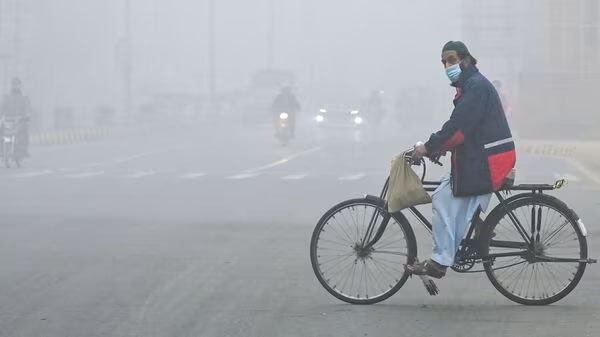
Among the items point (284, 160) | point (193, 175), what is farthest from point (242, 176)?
point (284, 160)

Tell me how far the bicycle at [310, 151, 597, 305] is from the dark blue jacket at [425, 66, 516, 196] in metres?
Answer: 0.17

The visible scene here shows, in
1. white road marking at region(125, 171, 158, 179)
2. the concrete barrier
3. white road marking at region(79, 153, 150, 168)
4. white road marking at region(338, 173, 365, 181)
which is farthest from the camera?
white road marking at region(79, 153, 150, 168)

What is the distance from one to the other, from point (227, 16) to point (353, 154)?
301 feet

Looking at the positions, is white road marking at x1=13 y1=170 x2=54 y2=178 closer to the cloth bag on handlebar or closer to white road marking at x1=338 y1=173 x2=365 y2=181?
white road marking at x1=338 y1=173 x2=365 y2=181

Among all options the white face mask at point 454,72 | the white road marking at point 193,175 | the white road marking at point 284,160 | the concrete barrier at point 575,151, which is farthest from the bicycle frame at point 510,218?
the white road marking at point 284,160

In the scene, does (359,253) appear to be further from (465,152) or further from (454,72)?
(454,72)

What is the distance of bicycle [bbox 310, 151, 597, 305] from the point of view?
8.20 meters

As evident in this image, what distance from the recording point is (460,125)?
7996 mm

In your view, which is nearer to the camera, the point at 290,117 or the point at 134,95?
the point at 290,117

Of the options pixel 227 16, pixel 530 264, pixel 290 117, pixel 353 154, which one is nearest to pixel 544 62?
pixel 290 117

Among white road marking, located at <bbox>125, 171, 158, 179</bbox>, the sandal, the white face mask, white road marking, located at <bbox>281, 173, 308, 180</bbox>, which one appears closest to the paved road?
white road marking, located at <bbox>281, 173, 308, 180</bbox>

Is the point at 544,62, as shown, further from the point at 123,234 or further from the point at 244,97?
the point at 123,234

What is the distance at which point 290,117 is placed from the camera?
3819cm

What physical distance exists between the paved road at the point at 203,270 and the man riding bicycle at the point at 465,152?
55 centimetres
